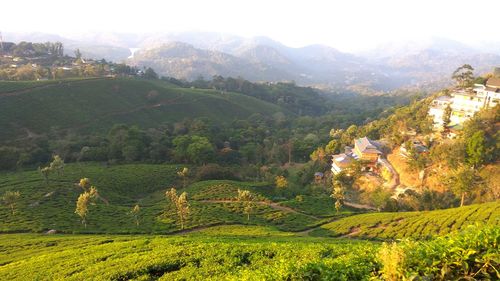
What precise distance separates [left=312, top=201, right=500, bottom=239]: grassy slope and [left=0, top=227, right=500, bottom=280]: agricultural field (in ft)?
31.5

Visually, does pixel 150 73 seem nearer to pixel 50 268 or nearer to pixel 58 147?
pixel 58 147

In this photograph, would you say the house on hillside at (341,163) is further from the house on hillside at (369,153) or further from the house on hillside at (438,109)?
the house on hillside at (438,109)

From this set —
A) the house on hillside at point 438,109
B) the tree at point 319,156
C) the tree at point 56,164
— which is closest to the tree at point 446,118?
the house on hillside at point 438,109

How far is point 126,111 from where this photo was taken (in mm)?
106562

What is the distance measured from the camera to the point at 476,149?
176ft

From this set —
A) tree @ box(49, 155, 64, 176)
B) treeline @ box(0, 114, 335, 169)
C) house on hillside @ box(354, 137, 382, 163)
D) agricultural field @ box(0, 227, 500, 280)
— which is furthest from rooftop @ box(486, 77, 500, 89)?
tree @ box(49, 155, 64, 176)

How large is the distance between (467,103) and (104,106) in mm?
88580

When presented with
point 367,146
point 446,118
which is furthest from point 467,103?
point 367,146

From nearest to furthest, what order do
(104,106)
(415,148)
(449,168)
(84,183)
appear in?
(84,183), (449,168), (415,148), (104,106)

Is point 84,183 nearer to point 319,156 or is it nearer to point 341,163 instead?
point 341,163

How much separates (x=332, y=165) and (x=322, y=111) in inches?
4321

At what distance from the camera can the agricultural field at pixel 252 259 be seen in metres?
8.95

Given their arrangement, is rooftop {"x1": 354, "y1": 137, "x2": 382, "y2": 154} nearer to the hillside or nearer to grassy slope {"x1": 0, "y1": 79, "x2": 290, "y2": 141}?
the hillside

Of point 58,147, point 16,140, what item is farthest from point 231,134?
point 16,140
